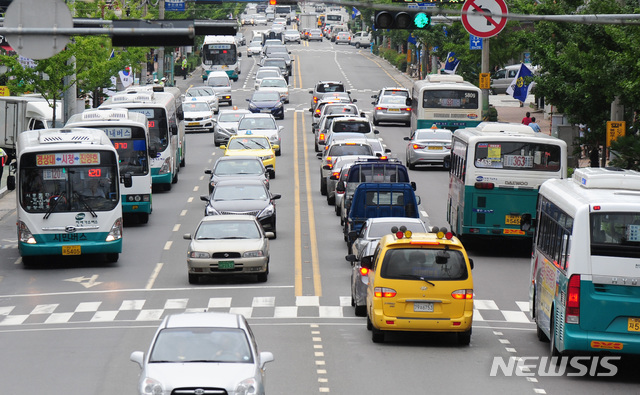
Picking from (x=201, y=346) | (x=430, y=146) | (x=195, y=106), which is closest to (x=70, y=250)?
(x=201, y=346)

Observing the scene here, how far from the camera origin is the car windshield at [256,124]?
5001cm

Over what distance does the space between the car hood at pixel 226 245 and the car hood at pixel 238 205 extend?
5.14m

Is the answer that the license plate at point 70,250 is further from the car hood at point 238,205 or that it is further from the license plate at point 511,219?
the license plate at point 511,219

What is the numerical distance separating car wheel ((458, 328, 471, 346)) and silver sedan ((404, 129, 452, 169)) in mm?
26451

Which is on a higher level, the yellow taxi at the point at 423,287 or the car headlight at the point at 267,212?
the yellow taxi at the point at 423,287

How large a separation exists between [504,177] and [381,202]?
2.98m

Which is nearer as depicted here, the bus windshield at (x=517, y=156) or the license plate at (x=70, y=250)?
the license plate at (x=70, y=250)

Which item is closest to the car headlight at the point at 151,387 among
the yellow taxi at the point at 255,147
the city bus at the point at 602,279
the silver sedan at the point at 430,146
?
the city bus at the point at 602,279

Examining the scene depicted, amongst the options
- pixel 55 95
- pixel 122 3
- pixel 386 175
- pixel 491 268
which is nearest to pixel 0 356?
pixel 491 268

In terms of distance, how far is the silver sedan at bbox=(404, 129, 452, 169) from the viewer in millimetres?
45688

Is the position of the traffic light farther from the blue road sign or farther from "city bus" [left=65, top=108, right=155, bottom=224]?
the blue road sign

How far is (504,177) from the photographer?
28469mm

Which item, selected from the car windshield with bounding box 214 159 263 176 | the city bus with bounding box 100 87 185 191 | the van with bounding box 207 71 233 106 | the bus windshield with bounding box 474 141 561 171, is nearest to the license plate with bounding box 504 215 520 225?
the bus windshield with bounding box 474 141 561 171

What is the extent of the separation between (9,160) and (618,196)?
121 feet
